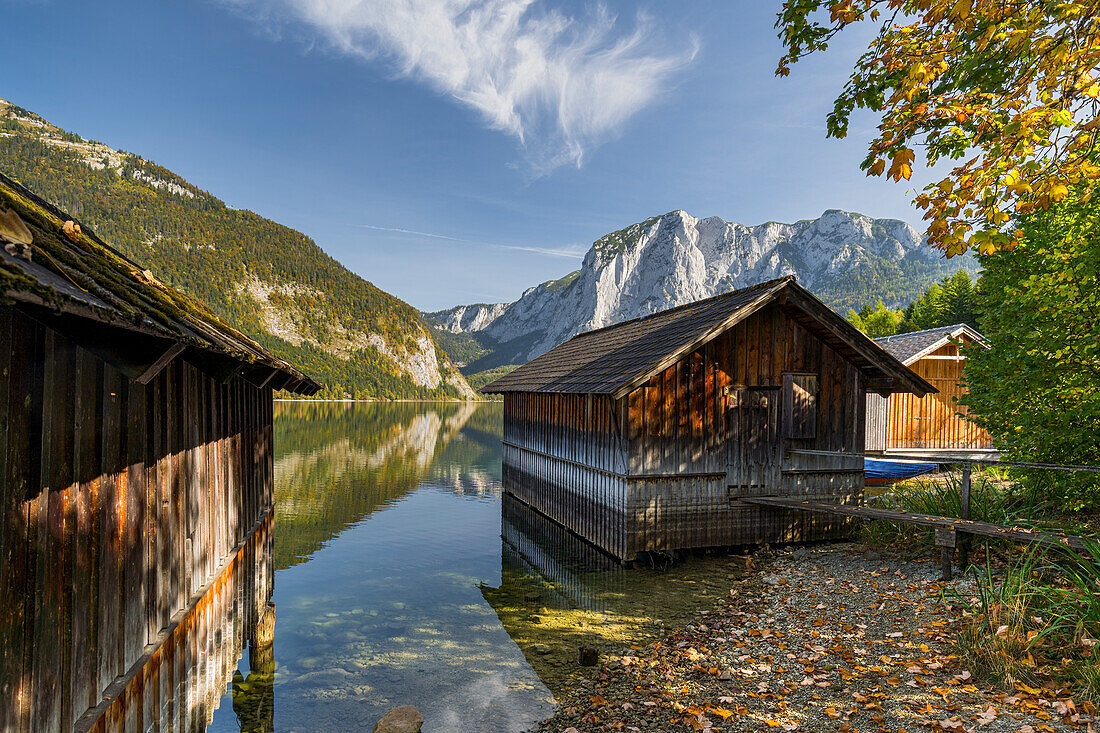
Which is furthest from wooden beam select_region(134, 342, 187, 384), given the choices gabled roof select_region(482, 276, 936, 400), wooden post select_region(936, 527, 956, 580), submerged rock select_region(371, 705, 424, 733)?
wooden post select_region(936, 527, 956, 580)

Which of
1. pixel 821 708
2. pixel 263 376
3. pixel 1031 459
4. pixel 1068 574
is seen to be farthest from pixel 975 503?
pixel 263 376

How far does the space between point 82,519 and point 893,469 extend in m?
22.2

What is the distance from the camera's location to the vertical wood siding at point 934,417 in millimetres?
23859

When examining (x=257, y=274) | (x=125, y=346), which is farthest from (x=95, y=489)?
(x=257, y=274)

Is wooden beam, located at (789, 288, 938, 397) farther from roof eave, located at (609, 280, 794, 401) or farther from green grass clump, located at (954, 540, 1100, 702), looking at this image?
green grass clump, located at (954, 540, 1100, 702)

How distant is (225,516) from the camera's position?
7.30 meters

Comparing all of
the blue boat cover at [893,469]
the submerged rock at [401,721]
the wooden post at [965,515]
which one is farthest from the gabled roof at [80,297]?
the blue boat cover at [893,469]

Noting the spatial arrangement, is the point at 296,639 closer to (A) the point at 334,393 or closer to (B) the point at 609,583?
(B) the point at 609,583

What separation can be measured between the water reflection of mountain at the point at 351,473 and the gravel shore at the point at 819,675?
11546 millimetres

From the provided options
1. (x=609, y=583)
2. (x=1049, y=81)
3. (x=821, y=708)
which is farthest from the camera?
(x=609, y=583)

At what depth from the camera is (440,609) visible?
12.0 m

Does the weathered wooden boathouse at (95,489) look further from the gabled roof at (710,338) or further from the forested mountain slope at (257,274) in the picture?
the forested mountain slope at (257,274)

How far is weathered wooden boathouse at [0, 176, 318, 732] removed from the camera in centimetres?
274

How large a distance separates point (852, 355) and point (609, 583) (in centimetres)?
868
